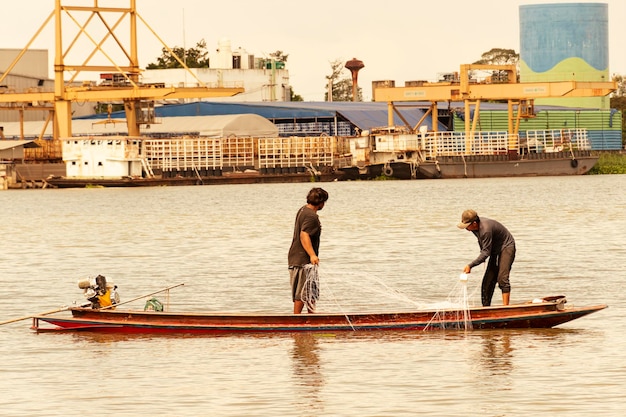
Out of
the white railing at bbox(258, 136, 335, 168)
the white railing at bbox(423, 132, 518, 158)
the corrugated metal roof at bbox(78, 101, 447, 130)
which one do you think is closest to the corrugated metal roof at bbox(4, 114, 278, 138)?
the corrugated metal roof at bbox(78, 101, 447, 130)

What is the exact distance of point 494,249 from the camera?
633 inches

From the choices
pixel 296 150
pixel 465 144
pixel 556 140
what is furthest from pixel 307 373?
pixel 556 140

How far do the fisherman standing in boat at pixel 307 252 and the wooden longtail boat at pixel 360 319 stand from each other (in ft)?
0.85

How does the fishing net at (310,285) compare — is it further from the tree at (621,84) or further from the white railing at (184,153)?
the tree at (621,84)

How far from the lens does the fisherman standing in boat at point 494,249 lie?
15.7 metres

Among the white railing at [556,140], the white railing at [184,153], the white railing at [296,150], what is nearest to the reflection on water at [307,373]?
the white railing at [184,153]

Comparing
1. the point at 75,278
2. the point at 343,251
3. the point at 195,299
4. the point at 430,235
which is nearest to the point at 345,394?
the point at 195,299

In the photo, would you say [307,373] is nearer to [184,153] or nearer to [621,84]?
[184,153]

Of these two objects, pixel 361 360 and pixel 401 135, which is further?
pixel 401 135

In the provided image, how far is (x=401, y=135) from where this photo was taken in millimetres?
90625

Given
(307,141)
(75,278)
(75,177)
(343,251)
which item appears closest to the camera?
(75,278)

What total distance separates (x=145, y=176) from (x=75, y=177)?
4435mm

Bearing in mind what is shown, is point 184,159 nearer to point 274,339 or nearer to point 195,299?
point 195,299

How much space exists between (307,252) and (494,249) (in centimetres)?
213
